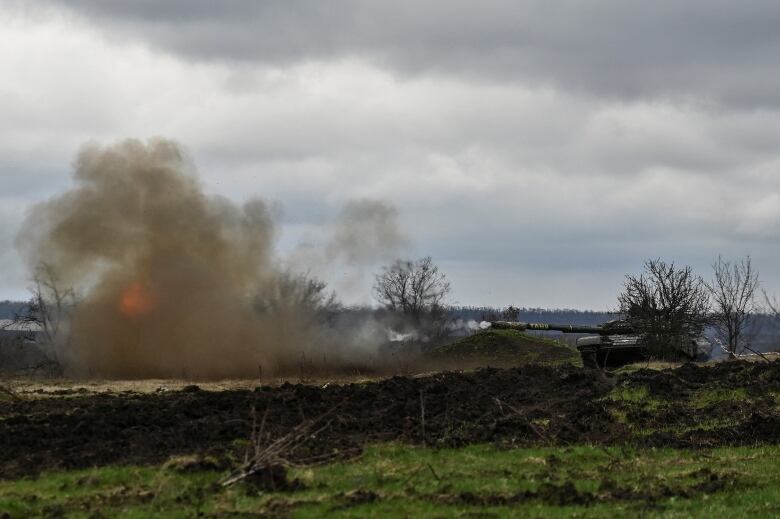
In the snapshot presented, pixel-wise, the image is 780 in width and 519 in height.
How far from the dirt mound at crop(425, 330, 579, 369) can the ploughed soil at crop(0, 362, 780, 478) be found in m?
24.5

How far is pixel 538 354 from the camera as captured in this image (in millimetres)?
58188

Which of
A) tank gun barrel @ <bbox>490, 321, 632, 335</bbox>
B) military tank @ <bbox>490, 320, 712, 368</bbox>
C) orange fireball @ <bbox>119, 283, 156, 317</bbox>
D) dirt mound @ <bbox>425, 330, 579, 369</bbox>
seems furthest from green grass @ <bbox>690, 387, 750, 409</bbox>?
orange fireball @ <bbox>119, 283, 156, 317</bbox>

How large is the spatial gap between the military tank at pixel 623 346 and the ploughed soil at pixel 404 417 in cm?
1524

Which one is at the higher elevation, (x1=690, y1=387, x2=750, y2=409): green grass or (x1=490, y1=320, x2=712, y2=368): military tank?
(x1=490, y1=320, x2=712, y2=368): military tank

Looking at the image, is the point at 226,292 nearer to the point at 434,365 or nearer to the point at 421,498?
the point at 434,365

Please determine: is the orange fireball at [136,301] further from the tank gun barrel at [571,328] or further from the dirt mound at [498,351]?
the tank gun barrel at [571,328]

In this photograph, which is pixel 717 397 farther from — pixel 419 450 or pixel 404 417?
pixel 419 450

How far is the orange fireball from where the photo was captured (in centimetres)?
4900

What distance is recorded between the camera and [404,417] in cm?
2361

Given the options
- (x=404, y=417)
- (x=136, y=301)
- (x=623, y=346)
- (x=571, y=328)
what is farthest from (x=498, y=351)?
(x=404, y=417)

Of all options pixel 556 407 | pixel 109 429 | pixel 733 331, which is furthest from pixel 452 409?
pixel 733 331

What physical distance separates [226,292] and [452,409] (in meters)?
28.1

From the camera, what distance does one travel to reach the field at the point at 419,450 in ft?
49.1

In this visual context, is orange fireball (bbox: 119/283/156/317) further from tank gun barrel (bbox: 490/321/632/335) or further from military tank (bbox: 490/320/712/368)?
military tank (bbox: 490/320/712/368)
